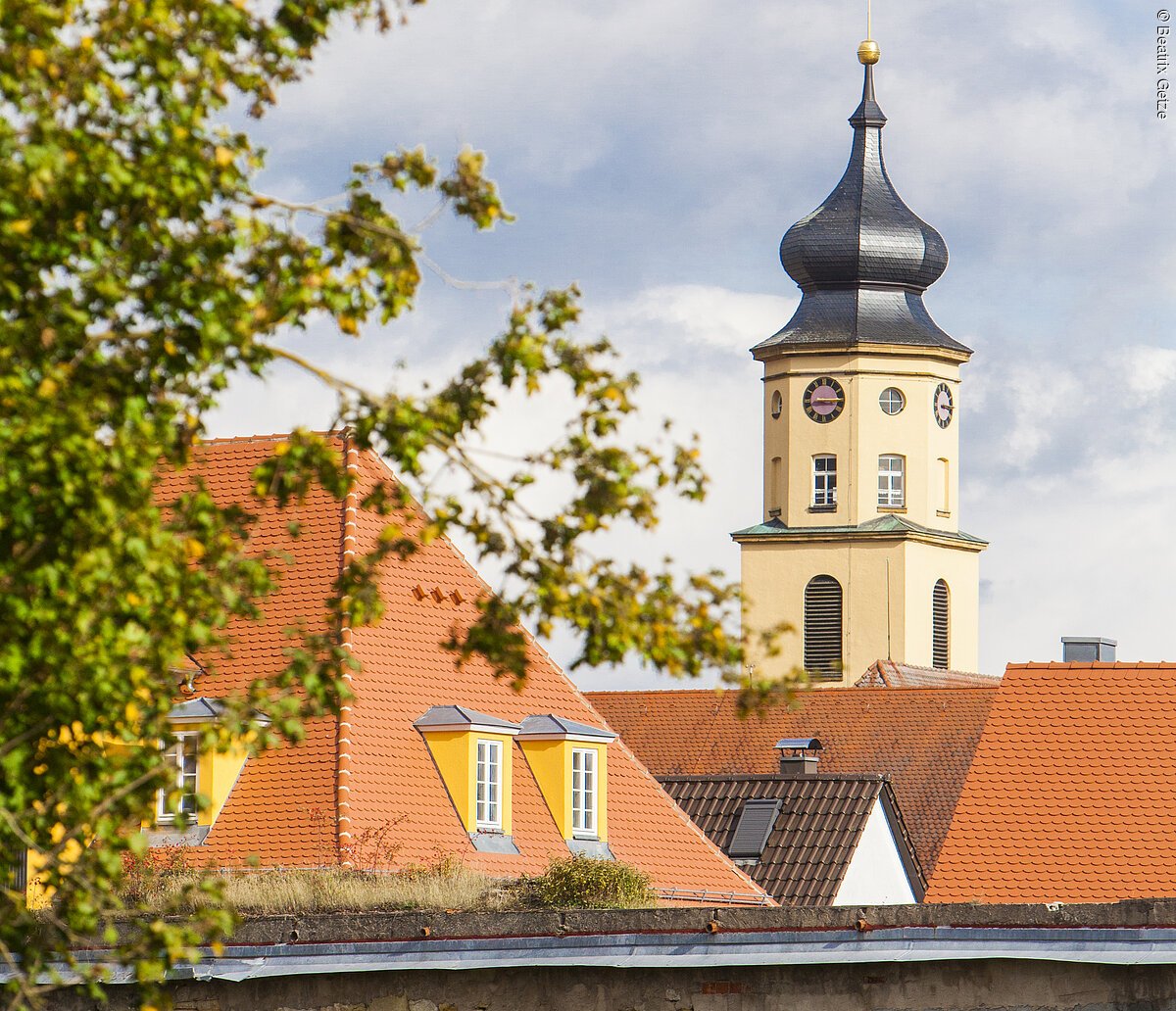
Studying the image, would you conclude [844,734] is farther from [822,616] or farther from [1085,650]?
[822,616]

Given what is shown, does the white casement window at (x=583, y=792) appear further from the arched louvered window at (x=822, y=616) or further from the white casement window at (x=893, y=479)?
the white casement window at (x=893, y=479)

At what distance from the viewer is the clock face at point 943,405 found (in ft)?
262

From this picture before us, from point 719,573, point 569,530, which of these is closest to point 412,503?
point 569,530

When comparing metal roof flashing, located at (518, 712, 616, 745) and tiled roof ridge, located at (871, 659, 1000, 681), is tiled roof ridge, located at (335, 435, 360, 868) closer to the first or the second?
metal roof flashing, located at (518, 712, 616, 745)

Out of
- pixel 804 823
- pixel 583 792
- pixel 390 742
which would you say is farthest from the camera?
pixel 804 823

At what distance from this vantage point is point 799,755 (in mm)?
44000

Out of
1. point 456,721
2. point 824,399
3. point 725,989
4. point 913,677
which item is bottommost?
point 725,989

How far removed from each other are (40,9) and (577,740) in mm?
18982

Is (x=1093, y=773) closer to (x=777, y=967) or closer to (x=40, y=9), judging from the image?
(x=777, y=967)

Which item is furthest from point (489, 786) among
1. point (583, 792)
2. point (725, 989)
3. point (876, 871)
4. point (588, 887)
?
point (725, 989)

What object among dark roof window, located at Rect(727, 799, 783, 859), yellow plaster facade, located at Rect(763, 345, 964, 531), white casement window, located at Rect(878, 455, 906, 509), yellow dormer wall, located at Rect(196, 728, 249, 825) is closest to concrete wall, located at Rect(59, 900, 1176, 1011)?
yellow dormer wall, located at Rect(196, 728, 249, 825)

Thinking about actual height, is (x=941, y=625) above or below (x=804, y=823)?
above

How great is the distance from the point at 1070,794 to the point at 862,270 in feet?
174

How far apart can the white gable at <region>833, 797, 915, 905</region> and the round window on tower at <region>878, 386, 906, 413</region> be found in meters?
47.3
